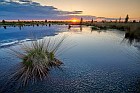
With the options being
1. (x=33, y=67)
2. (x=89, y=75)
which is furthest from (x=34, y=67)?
(x=89, y=75)

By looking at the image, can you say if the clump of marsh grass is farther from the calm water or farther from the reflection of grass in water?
the calm water

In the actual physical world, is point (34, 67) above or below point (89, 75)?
above

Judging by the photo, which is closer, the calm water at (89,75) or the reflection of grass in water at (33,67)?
the calm water at (89,75)

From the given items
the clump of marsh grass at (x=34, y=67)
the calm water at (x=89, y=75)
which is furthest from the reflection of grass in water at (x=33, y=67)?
the calm water at (x=89, y=75)

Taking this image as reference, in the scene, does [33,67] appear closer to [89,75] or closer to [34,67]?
[34,67]

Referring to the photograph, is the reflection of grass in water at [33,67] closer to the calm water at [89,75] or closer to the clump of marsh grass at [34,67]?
the clump of marsh grass at [34,67]

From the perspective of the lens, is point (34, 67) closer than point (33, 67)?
Yes

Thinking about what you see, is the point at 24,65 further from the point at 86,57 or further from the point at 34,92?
the point at 86,57

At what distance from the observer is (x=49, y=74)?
10.5 meters

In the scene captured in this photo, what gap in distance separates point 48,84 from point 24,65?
2.66 metres

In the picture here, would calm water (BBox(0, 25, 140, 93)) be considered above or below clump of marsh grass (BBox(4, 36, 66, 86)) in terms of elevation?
below

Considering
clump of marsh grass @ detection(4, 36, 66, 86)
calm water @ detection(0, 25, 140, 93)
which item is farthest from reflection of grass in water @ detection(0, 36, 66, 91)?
calm water @ detection(0, 25, 140, 93)

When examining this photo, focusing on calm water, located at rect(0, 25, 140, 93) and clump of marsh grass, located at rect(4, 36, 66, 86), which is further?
clump of marsh grass, located at rect(4, 36, 66, 86)

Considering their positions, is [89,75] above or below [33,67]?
below
